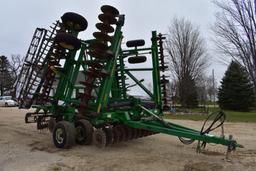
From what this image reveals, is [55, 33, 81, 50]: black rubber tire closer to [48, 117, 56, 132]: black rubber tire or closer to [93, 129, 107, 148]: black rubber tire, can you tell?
[48, 117, 56, 132]: black rubber tire

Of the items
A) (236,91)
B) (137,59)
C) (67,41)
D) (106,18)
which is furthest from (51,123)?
(236,91)

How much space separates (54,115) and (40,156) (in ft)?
8.58

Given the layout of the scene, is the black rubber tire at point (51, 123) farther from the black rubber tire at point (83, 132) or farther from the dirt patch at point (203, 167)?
the dirt patch at point (203, 167)

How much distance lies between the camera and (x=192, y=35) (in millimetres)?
31547

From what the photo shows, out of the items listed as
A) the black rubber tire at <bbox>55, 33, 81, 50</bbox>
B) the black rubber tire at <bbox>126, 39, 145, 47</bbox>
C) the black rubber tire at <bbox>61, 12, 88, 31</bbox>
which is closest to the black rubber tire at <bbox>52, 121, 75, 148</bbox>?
the black rubber tire at <bbox>55, 33, 81, 50</bbox>

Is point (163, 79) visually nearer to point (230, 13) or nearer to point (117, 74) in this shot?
point (117, 74)

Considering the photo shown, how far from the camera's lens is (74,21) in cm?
973

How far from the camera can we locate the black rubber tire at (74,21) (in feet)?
31.2

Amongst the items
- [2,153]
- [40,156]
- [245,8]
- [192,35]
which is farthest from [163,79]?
[192,35]

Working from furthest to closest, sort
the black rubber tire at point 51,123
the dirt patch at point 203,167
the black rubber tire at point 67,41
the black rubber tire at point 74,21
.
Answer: the black rubber tire at point 51,123
the black rubber tire at point 74,21
the black rubber tire at point 67,41
the dirt patch at point 203,167

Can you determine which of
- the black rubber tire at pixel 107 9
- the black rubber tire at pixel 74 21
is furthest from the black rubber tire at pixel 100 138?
the black rubber tire at pixel 74 21

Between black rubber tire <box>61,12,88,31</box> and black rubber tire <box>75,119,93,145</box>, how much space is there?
2971mm

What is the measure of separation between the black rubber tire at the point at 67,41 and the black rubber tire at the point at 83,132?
2.16m

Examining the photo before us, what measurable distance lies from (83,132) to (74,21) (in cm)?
333
